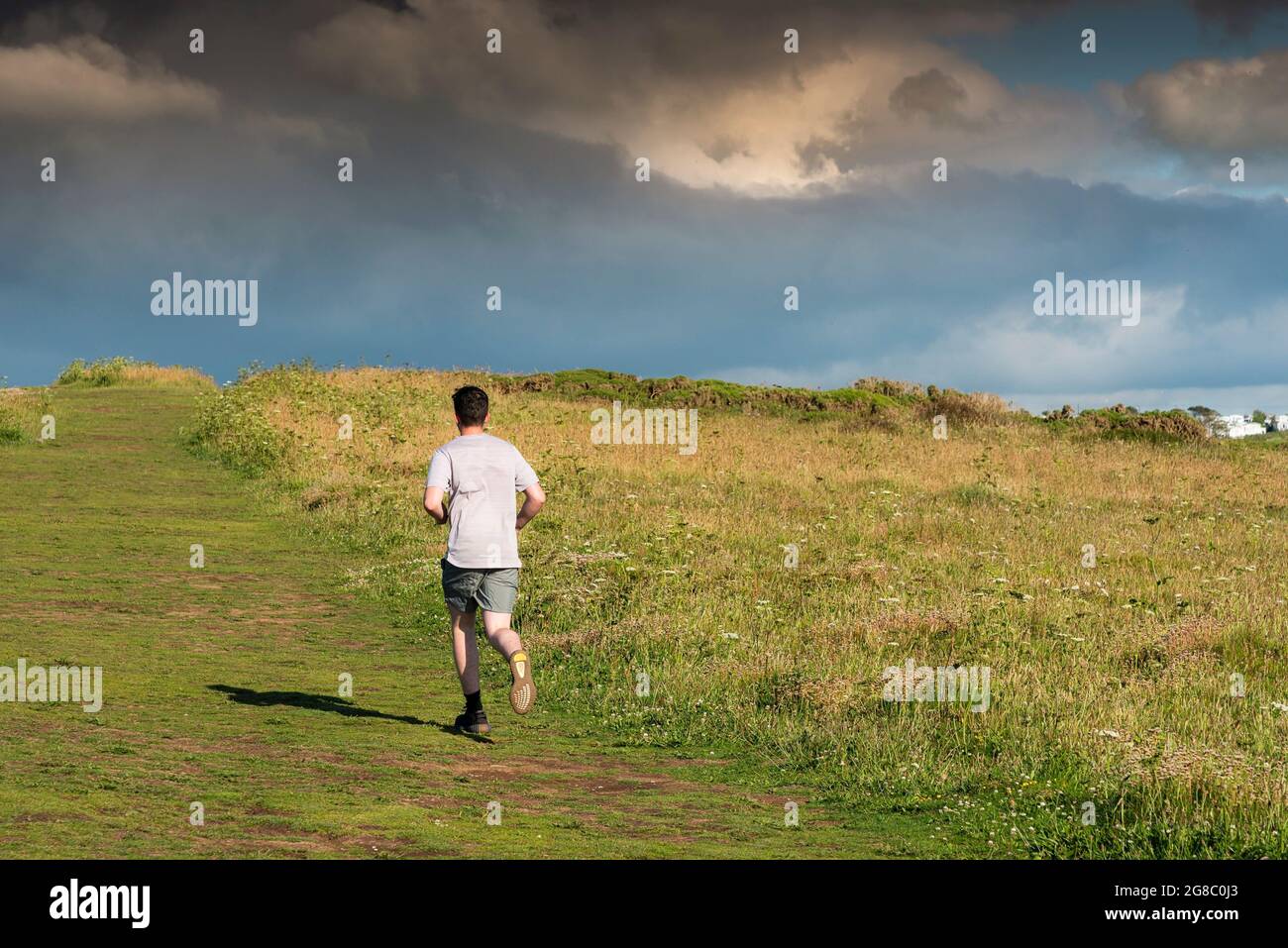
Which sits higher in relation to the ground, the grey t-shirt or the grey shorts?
the grey t-shirt

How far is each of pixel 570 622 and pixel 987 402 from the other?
126ft

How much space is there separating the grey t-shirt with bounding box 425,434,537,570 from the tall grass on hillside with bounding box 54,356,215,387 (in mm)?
42229

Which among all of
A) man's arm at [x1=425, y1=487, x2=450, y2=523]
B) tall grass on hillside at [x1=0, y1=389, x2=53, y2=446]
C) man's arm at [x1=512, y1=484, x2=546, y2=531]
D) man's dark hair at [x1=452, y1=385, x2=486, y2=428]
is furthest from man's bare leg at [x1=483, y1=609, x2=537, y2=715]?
tall grass on hillside at [x1=0, y1=389, x2=53, y2=446]

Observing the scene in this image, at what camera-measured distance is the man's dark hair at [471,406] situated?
9.27 m

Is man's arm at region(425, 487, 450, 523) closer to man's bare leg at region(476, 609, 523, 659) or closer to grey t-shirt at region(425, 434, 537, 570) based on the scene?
grey t-shirt at region(425, 434, 537, 570)

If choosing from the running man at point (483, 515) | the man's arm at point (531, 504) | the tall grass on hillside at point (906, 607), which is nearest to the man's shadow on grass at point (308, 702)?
the running man at point (483, 515)

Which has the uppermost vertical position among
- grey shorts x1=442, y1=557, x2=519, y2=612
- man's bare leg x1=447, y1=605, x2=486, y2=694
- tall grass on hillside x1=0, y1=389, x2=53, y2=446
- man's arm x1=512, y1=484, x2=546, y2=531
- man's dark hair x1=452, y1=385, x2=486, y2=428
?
tall grass on hillside x1=0, y1=389, x2=53, y2=446

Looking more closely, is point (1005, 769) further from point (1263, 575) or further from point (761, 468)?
point (761, 468)

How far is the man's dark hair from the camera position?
365 inches

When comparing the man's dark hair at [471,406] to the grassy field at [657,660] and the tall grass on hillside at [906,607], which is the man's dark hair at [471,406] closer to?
the grassy field at [657,660]

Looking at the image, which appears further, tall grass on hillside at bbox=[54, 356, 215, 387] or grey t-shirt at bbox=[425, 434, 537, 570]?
tall grass on hillside at bbox=[54, 356, 215, 387]

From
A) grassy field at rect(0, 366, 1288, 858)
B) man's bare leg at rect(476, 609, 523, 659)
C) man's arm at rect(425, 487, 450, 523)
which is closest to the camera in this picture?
grassy field at rect(0, 366, 1288, 858)
